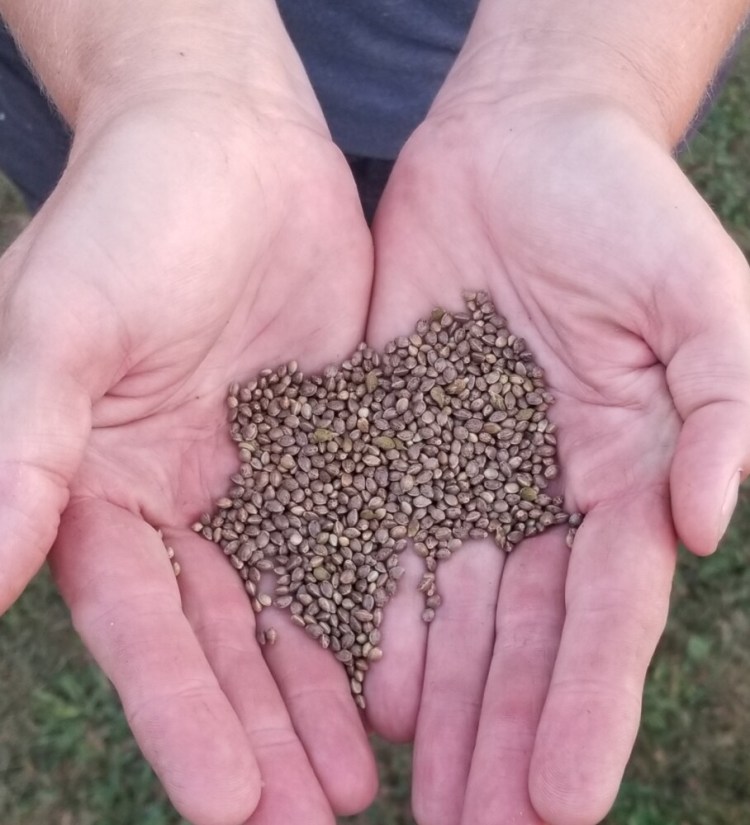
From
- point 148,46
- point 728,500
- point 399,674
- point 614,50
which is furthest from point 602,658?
point 148,46

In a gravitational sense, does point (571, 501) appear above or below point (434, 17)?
below

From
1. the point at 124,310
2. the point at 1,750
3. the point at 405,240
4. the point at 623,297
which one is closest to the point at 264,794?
the point at 124,310

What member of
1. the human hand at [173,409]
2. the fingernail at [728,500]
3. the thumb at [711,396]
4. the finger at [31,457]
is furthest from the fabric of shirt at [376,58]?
the fingernail at [728,500]

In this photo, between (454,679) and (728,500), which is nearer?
(728,500)

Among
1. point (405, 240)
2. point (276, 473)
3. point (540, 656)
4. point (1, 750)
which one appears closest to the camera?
point (540, 656)

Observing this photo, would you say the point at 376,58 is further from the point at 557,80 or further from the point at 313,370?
the point at 313,370

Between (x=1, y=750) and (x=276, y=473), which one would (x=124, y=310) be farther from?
(x=1, y=750)

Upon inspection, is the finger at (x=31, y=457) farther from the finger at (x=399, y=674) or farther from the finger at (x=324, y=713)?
the finger at (x=399, y=674)
